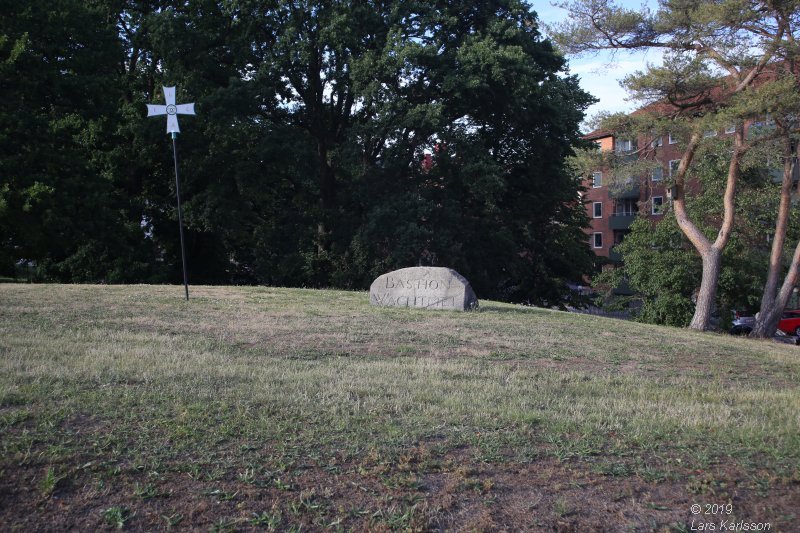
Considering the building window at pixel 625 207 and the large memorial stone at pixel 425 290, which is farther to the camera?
the building window at pixel 625 207

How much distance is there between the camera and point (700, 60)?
21.0 m

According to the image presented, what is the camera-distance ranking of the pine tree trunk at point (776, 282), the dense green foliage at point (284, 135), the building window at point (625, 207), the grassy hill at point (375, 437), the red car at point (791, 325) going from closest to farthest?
the grassy hill at point (375, 437) → the pine tree trunk at point (776, 282) → the dense green foliage at point (284, 135) → the red car at point (791, 325) → the building window at point (625, 207)

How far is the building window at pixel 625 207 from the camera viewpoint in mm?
59128

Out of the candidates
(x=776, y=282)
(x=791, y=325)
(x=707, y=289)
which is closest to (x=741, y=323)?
(x=791, y=325)

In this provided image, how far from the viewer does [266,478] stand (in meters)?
4.42

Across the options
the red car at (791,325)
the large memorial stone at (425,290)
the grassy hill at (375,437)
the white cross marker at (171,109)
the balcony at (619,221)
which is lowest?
the red car at (791,325)

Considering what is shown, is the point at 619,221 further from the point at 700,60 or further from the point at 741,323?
the point at 700,60

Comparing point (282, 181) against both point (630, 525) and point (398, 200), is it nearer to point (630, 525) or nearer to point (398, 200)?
point (398, 200)

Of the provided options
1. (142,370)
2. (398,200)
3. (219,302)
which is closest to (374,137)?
(398,200)

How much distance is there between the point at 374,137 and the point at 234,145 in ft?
19.8

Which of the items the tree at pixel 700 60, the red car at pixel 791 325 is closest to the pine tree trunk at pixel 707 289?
the tree at pixel 700 60

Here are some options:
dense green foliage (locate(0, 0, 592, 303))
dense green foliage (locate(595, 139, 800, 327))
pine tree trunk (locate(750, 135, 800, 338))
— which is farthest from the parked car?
dense green foliage (locate(0, 0, 592, 303))

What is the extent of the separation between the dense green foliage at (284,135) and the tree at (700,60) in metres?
3.65

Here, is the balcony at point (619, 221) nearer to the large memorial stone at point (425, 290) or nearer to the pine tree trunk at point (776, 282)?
the pine tree trunk at point (776, 282)
